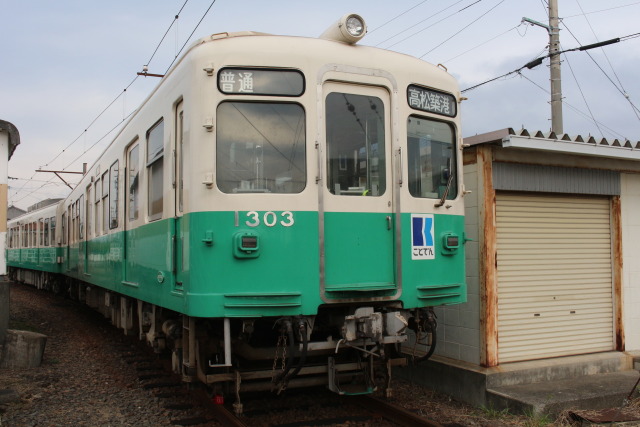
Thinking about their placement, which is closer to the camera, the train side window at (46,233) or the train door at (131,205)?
the train door at (131,205)

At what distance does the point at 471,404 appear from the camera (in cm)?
634

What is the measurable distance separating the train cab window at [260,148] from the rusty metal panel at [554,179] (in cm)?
277

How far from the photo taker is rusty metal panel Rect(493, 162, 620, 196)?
6633mm

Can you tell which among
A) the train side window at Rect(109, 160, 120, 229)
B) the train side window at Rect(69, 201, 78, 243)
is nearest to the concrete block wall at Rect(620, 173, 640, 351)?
the train side window at Rect(109, 160, 120, 229)

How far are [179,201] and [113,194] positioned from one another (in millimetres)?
3311

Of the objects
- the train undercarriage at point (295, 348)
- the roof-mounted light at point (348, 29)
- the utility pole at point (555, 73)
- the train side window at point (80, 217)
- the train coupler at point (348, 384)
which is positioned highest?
the utility pole at point (555, 73)

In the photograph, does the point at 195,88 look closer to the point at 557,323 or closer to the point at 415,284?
the point at 415,284

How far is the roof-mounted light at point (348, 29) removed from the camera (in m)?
5.03

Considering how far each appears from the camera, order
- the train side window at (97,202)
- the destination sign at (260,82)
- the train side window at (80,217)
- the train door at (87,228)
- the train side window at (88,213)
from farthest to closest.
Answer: the train side window at (80,217), the train door at (87,228), the train side window at (88,213), the train side window at (97,202), the destination sign at (260,82)

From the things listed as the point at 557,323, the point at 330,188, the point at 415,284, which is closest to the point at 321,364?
the point at 415,284

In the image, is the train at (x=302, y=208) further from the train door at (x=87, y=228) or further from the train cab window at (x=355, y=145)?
the train door at (x=87, y=228)

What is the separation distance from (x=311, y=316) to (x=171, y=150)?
1.86 meters

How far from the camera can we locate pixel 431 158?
5383 millimetres

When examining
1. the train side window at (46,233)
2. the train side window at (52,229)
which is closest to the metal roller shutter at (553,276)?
the train side window at (52,229)
